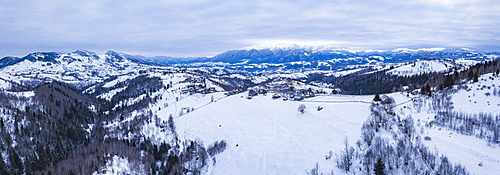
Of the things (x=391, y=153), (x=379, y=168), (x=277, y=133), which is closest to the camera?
(x=379, y=168)

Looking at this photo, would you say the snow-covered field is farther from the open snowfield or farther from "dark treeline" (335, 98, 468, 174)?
"dark treeline" (335, 98, 468, 174)

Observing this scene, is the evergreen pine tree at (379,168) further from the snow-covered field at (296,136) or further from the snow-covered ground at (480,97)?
the snow-covered ground at (480,97)

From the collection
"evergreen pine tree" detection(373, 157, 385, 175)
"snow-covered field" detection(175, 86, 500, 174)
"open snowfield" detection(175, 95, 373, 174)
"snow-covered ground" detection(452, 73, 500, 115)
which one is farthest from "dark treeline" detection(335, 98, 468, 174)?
"snow-covered ground" detection(452, 73, 500, 115)

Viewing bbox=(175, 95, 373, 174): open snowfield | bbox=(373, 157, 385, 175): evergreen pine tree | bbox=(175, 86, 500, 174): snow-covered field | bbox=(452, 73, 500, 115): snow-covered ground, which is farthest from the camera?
bbox=(175, 95, 373, 174): open snowfield

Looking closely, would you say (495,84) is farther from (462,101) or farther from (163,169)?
(163,169)

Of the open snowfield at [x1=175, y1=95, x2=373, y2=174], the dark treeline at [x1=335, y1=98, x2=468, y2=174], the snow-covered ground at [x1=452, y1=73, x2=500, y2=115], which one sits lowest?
the open snowfield at [x1=175, y1=95, x2=373, y2=174]

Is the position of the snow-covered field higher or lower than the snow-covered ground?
lower

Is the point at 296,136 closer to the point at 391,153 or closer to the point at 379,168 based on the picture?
the point at 391,153

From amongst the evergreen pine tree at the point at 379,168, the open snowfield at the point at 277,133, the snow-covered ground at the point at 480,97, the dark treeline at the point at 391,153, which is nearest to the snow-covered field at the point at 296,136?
the open snowfield at the point at 277,133

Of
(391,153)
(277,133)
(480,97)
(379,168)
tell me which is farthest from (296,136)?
(480,97)
